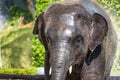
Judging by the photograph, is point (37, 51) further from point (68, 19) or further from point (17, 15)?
point (68, 19)

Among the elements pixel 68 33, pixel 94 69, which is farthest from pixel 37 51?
pixel 68 33

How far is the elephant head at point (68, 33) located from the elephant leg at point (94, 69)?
22 centimetres

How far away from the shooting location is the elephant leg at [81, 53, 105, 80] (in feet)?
20.5

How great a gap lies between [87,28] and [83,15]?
0.15 m

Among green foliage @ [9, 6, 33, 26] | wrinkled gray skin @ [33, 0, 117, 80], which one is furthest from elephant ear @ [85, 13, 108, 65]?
green foliage @ [9, 6, 33, 26]

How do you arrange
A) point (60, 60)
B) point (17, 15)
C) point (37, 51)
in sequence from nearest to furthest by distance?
1. point (60, 60)
2. point (37, 51)
3. point (17, 15)

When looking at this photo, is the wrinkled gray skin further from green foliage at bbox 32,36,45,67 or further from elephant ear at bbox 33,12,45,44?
green foliage at bbox 32,36,45,67

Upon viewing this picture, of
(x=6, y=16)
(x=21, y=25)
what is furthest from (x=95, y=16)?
(x=6, y=16)

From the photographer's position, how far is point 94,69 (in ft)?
20.7

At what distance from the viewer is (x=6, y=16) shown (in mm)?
30078

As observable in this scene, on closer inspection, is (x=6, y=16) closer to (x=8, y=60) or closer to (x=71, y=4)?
(x=8, y=60)

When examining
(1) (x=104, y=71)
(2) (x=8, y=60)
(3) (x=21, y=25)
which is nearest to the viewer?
(1) (x=104, y=71)

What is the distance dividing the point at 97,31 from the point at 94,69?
446 mm

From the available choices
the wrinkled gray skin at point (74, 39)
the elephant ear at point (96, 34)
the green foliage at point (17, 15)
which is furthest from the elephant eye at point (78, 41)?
the green foliage at point (17, 15)
